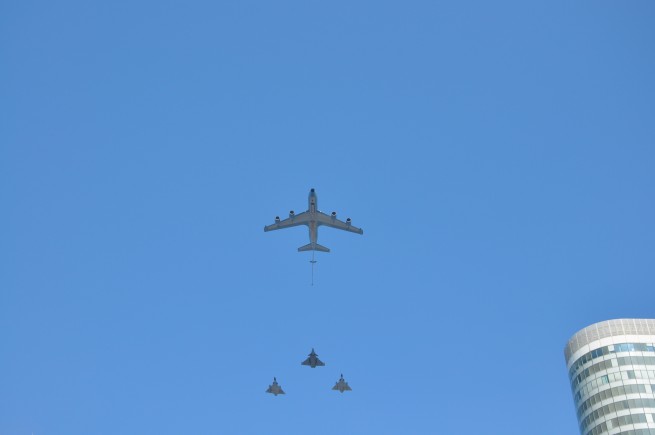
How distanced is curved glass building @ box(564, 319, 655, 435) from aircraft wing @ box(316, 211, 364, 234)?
52341 millimetres

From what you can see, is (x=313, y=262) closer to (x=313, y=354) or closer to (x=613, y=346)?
(x=313, y=354)

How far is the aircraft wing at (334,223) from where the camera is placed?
132 m

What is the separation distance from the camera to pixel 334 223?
440 feet

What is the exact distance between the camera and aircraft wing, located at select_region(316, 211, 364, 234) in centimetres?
13250

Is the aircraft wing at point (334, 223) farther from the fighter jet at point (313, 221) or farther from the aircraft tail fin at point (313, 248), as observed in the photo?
the aircraft tail fin at point (313, 248)

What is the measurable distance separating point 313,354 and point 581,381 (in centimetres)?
5346

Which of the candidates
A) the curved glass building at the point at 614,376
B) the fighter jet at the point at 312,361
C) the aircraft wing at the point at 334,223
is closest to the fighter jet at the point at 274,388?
the fighter jet at the point at 312,361

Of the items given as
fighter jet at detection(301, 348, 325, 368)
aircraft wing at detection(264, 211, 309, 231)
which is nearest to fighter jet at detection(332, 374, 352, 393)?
fighter jet at detection(301, 348, 325, 368)

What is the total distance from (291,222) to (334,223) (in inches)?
294

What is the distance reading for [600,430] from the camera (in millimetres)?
142250

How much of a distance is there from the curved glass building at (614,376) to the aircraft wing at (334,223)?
52.3m

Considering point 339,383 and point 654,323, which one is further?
point 654,323

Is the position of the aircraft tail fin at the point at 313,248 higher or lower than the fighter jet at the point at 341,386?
higher

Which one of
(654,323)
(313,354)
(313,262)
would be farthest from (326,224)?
(654,323)
